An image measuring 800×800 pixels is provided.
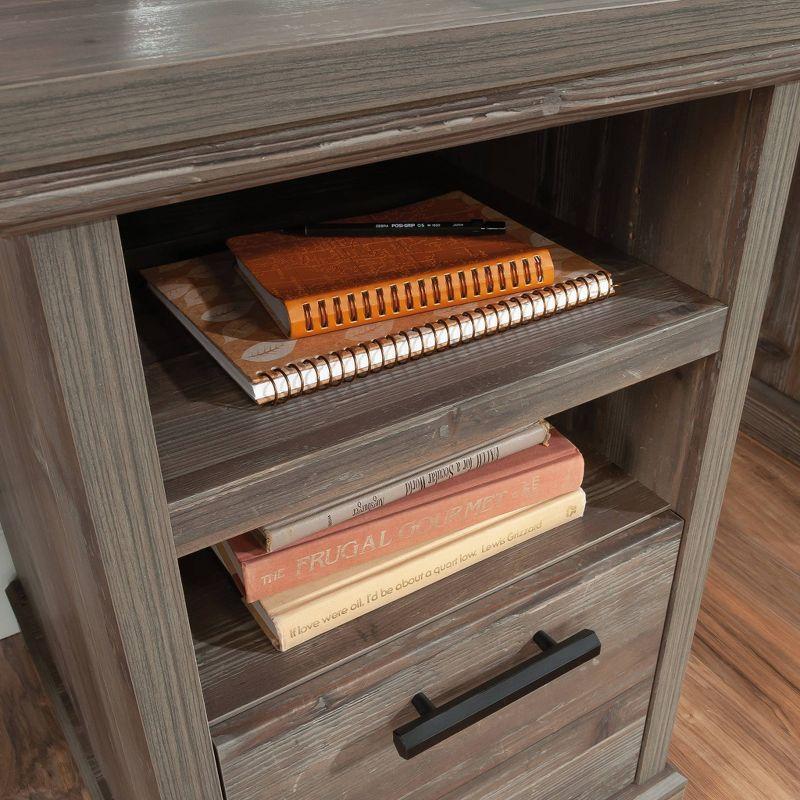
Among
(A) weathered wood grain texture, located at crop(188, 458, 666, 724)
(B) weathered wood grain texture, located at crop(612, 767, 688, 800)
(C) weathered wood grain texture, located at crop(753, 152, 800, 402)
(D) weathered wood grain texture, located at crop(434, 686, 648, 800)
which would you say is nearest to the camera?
(A) weathered wood grain texture, located at crop(188, 458, 666, 724)

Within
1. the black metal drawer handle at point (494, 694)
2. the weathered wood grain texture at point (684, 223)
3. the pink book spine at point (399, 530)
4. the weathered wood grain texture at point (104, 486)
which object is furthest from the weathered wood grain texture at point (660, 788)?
the weathered wood grain texture at point (104, 486)

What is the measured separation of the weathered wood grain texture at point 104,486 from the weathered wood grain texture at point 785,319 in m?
1.04

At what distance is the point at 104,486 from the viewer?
0.41 metres

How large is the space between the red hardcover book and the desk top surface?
271 millimetres

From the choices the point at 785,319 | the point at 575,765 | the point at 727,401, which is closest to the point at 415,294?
the point at 727,401

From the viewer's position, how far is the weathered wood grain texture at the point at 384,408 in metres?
0.46

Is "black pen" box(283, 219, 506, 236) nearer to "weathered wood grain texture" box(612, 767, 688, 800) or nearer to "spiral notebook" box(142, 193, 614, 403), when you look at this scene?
"spiral notebook" box(142, 193, 614, 403)

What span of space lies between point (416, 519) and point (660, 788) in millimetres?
452

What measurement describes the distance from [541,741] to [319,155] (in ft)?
1.78

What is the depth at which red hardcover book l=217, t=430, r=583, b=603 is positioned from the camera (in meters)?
0.57

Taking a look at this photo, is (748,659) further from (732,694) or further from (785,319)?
(785,319)

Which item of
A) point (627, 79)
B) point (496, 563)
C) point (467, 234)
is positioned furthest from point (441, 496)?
point (627, 79)

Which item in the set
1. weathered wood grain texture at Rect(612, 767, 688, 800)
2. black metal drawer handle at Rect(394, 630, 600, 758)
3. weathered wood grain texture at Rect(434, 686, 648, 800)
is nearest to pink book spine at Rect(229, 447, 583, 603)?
black metal drawer handle at Rect(394, 630, 600, 758)

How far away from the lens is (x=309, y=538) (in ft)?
1.90
